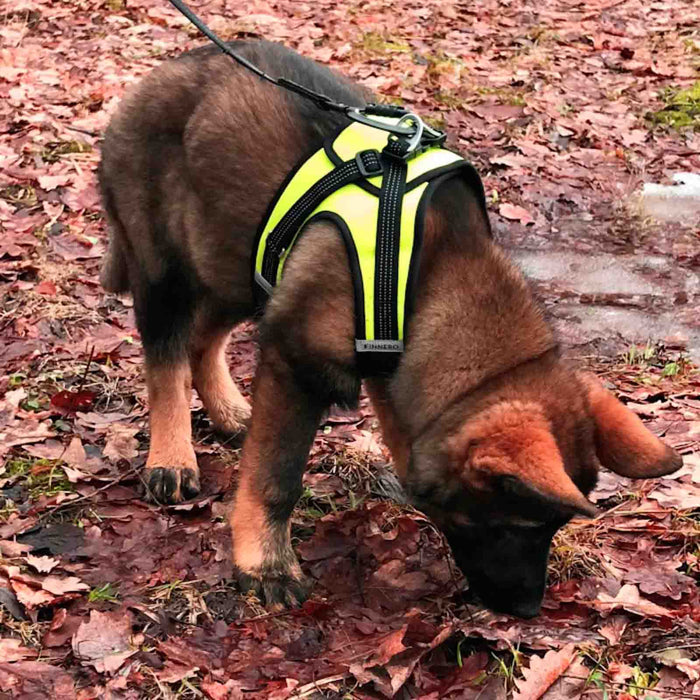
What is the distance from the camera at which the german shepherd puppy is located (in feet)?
10.7

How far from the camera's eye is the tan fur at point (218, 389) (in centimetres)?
499

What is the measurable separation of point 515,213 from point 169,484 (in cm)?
382

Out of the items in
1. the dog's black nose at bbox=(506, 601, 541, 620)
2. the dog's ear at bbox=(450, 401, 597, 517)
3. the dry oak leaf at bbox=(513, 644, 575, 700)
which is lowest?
the dry oak leaf at bbox=(513, 644, 575, 700)

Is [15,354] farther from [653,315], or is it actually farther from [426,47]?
[426,47]

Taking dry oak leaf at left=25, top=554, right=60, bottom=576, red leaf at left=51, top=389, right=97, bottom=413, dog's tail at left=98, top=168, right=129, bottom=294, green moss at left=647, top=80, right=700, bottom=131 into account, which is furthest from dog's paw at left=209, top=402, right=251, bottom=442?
green moss at left=647, top=80, right=700, bottom=131

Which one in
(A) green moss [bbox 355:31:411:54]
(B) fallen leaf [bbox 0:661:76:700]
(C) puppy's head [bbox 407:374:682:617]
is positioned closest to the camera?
(C) puppy's head [bbox 407:374:682:617]

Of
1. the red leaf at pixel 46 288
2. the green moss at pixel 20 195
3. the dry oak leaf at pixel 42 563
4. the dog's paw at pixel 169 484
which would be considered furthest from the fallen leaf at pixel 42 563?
the green moss at pixel 20 195

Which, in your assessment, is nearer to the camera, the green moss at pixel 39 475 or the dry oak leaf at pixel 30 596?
the dry oak leaf at pixel 30 596

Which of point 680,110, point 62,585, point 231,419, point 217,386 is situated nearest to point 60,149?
point 217,386

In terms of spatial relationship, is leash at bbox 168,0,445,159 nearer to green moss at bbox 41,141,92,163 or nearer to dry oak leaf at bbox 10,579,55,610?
dry oak leaf at bbox 10,579,55,610

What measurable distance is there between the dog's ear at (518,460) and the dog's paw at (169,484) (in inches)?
67.6

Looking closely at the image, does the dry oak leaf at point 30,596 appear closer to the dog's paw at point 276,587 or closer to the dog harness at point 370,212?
the dog's paw at point 276,587

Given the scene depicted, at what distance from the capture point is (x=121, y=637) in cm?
351

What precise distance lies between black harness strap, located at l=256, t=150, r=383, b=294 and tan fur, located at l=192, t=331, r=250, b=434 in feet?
4.02
